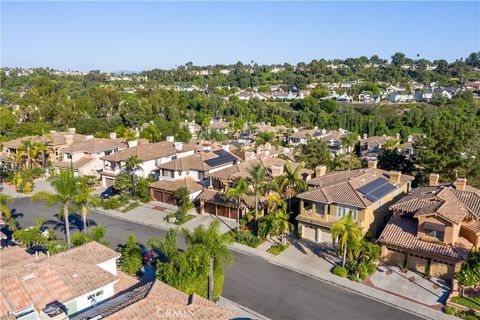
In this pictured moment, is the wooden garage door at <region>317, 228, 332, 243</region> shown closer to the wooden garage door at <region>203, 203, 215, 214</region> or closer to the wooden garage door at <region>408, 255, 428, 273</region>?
the wooden garage door at <region>408, 255, 428, 273</region>

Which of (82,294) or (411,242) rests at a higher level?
(82,294)

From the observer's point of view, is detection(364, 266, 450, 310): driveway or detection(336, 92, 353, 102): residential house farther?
detection(336, 92, 353, 102): residential house

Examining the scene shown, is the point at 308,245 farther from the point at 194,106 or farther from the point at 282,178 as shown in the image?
the point at 194,106

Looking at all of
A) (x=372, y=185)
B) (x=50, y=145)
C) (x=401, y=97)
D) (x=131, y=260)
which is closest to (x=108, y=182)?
(x=50, y=145)

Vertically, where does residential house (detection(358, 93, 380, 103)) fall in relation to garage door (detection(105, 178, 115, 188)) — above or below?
above

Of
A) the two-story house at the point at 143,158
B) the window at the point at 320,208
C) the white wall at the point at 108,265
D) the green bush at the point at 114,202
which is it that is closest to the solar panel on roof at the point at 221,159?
the two-story house at the point at 143,158

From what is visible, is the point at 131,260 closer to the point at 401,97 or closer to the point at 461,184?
the point at 461,184

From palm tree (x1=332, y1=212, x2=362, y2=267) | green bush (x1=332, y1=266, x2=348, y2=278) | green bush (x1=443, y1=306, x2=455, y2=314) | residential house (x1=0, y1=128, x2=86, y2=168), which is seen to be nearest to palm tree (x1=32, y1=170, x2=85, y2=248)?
palm tree (x1=332, y1=212, x2=362, y2=267)
